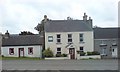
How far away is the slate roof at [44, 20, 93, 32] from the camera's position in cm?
5775

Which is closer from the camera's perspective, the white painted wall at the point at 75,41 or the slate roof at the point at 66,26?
the white painted wall at the point at 75,41

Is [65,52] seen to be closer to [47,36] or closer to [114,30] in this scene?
[47,36]

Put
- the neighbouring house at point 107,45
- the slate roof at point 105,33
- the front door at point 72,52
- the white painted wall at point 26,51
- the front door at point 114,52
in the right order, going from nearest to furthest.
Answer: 1. the front door at point 72,52
2. the front door at point 114,52
3. the neighbouring house at point 107,45
4. the white painted wall at point 26,51
5. the slate roof at point 105,33

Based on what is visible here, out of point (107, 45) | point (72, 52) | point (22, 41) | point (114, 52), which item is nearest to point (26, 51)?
point (22, 41)

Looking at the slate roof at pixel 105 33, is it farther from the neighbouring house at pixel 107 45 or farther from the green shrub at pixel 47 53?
the green shrub at pixel 47 53

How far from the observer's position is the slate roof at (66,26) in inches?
2274

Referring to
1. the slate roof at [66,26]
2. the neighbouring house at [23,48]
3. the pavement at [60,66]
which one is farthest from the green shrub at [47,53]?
the pavement at [60,66]

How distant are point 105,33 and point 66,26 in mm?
7288

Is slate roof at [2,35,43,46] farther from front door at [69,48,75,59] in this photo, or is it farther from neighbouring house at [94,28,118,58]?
neighbouring house at [94,28,118,58]

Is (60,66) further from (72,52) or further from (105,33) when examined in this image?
(105,33)

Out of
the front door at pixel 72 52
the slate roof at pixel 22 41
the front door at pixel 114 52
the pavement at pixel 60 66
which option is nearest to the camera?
the pavement at pixel 60 66

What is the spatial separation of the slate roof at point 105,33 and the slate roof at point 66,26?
2458 millimetres

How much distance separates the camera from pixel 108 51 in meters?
57.9

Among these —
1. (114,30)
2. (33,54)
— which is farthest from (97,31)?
(33,54)
